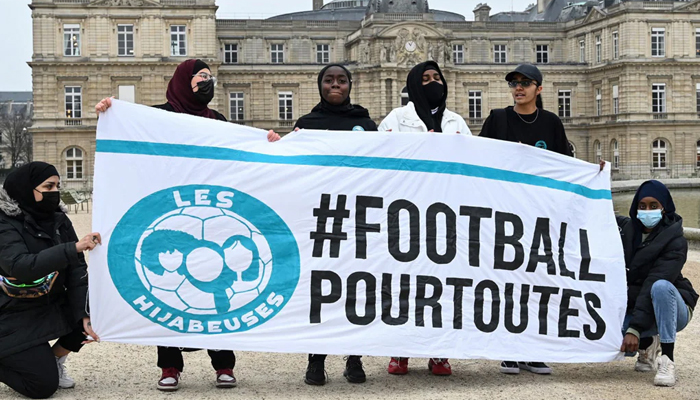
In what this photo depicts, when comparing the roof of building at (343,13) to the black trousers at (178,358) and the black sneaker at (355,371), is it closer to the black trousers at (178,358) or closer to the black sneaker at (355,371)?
the black sneaker at (355,371)

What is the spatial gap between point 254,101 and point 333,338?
145 feet

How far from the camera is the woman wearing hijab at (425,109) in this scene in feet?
23.0

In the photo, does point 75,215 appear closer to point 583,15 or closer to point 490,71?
point 490,71

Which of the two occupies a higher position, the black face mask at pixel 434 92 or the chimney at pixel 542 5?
the chimney at pixel 542 5

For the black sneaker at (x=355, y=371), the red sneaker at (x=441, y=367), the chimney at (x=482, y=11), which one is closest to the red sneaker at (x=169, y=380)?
the black sneaker at (x=355, y=371)

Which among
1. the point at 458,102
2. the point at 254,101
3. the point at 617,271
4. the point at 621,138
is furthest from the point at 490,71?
the point at 617,271

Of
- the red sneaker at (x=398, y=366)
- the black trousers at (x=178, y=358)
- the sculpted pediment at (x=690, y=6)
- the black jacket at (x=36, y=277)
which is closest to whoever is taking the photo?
the black jacket at (x=36, y=277)

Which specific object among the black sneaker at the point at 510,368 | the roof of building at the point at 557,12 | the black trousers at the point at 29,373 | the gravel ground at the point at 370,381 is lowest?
the gravel ground at the point at 370,381

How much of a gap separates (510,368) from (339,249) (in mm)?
1606

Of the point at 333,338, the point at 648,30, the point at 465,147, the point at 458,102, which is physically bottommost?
the point at 333,338

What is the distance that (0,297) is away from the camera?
6141 millimetres

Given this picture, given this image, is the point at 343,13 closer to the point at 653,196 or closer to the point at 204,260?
the point at 653,196

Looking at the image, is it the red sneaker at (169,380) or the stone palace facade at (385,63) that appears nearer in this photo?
the red sneaker at (169,380)

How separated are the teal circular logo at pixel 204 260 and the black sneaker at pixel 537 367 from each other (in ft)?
6.43
